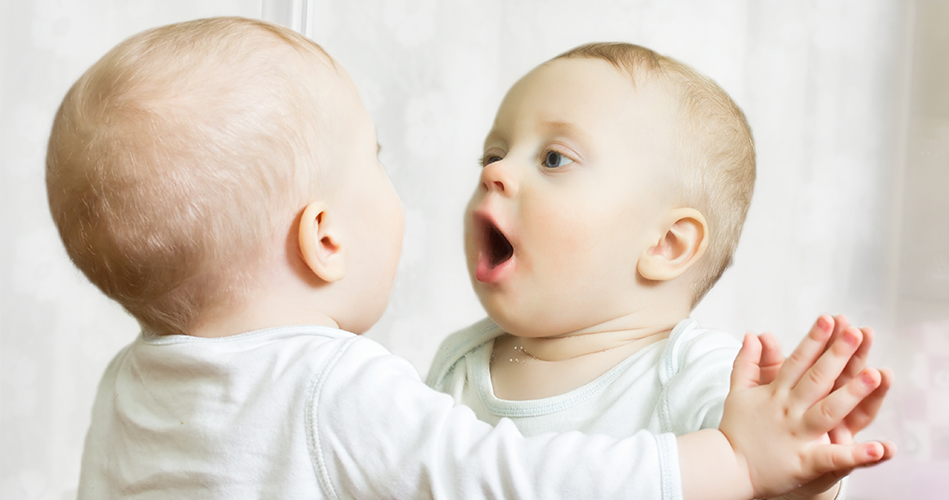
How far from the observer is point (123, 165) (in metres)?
0.72

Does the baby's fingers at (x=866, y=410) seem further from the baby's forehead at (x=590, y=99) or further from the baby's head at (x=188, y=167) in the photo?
the baby's head at (x=188, y=167)

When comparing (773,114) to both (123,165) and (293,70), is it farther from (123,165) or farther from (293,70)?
(123,165)

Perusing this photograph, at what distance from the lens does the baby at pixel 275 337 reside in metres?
0.66

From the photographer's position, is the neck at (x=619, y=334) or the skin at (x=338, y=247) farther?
the neck at (x=619, y=334)

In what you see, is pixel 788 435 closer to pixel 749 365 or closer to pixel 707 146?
pixel 749 365

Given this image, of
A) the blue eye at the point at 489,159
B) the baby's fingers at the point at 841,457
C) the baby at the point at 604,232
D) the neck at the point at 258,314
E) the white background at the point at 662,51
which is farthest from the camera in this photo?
the white background at the point at 662,51

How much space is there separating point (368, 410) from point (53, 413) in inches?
47.2

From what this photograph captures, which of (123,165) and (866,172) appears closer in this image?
(123,165)

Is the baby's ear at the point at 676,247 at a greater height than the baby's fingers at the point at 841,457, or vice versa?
the baby's ear at the point at 676,247

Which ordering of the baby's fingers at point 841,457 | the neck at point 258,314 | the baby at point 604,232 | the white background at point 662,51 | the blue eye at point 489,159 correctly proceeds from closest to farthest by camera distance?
the baby's fingers at point 841,457 < the neck at point 258,314 < the baby at point 604,232 < the blue eye at point 489,159 < the white background at point 662,51

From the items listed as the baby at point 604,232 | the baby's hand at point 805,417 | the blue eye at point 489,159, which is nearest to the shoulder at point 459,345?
the baby at point 604,232

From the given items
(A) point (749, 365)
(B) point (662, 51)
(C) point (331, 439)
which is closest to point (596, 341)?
(A) point (749, 365)

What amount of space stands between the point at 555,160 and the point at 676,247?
0.17m

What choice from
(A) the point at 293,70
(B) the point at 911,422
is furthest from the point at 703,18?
(A) the point at 293,70
